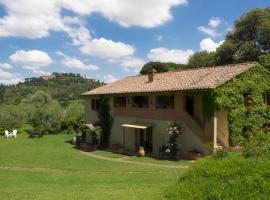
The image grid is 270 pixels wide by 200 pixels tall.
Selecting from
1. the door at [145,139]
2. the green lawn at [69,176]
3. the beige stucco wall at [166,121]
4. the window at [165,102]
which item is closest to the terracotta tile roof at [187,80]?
the window at [165,102]

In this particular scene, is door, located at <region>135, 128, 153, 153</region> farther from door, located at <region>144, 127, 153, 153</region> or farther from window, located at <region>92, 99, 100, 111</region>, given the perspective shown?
window, located at <region>92, 99, 100, 111</region>

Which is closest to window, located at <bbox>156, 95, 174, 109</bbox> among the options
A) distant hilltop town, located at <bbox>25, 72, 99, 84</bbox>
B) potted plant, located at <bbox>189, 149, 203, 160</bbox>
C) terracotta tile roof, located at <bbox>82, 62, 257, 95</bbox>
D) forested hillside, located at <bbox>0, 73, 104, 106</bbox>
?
terracotta tile roof, located at <bbox>82, 62, 257, 95</bbox>

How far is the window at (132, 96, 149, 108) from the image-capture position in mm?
29417

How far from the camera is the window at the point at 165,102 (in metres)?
26.7

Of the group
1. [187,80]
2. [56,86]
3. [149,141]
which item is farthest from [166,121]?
[56,86]

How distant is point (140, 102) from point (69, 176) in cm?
1312

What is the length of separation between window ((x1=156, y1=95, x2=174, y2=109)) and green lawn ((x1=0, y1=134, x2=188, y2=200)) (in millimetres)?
4577

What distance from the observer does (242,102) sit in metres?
24.8

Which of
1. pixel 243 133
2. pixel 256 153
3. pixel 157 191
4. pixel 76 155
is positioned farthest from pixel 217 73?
pixel 157 191

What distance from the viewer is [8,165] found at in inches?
926

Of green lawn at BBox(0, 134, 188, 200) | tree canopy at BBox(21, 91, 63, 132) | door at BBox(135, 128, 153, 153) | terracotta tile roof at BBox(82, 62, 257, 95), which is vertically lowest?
green lawn at BBox(0, 134, 188, 200)

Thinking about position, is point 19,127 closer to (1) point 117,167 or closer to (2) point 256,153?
(1) point 117,167

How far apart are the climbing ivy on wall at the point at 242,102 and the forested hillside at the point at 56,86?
80039 mm

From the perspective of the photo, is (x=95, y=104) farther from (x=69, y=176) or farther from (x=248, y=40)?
(x=248, y=40)
